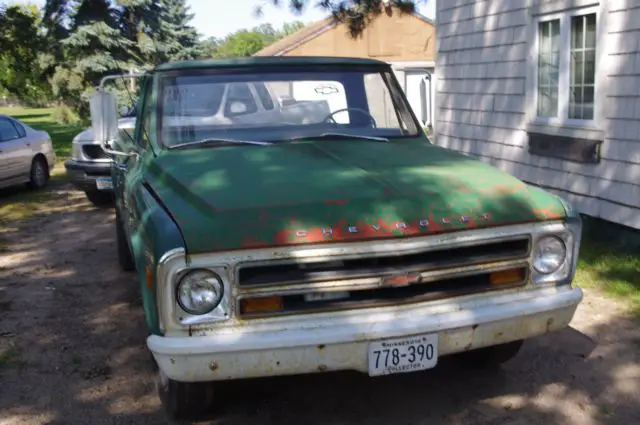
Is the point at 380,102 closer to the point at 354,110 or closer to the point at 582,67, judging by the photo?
the point at 354,110

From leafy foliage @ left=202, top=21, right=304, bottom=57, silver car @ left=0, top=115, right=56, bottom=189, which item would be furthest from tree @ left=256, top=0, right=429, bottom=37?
leafy foliage @ left=202, top=21, right=304, bottom=57

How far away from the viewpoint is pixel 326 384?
4180mm

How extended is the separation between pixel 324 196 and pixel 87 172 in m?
7.37

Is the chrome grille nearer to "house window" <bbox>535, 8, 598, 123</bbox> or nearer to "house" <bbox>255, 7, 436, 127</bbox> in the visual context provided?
"house window" <bbox>535, 8, 598, 123</bbox>

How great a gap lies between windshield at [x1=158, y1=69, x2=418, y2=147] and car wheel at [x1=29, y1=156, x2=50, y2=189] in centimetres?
866

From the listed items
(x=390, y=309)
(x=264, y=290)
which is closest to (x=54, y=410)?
(x=264, y=290)

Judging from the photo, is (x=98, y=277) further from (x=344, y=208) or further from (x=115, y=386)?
(x=344, y=208)

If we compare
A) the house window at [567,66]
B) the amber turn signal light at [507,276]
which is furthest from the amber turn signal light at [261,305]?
the house window at [567,66]

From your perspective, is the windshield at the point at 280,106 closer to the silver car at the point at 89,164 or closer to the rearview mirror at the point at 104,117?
the rearview mirror at the point at 104,117

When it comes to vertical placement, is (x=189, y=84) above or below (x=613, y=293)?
above

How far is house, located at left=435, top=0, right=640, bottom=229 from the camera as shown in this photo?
6820 mm

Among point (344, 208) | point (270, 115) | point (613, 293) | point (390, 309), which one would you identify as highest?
point (270, 115)

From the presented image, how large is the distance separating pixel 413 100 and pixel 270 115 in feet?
59.2

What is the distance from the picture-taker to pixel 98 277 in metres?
6.62
